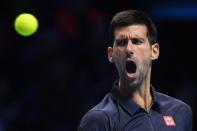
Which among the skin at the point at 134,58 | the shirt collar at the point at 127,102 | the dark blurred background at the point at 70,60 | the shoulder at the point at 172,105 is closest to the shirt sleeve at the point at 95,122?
the shirt collar at the point at 127,102

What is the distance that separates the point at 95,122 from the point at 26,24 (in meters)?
3.12

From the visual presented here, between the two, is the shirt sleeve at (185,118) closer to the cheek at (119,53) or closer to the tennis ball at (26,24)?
the cheek at (119,53)

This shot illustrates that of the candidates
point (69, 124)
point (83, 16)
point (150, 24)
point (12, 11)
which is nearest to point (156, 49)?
point (150, 24)

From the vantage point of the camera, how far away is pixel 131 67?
461 cm

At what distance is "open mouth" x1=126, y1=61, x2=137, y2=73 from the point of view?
459 cm

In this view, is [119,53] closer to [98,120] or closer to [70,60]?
[98,120]

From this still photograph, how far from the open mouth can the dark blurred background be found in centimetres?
250

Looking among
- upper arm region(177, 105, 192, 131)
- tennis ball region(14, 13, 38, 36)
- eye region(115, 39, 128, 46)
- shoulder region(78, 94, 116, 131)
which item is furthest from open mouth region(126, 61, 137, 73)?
tennis ball region(14, 13, 38, 36)

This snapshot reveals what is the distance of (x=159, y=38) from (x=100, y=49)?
2.74 feet

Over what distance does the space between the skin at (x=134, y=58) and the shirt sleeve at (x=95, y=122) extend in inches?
15.7

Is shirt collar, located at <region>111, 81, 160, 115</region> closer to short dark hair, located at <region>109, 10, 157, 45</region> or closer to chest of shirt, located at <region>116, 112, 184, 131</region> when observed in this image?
chest of shirt, located at <region>116, 112, 184, 131</region>

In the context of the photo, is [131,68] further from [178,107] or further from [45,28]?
[45,28]

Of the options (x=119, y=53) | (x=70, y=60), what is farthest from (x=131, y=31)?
(x=70, y=60)

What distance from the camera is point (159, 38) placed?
8.00m
